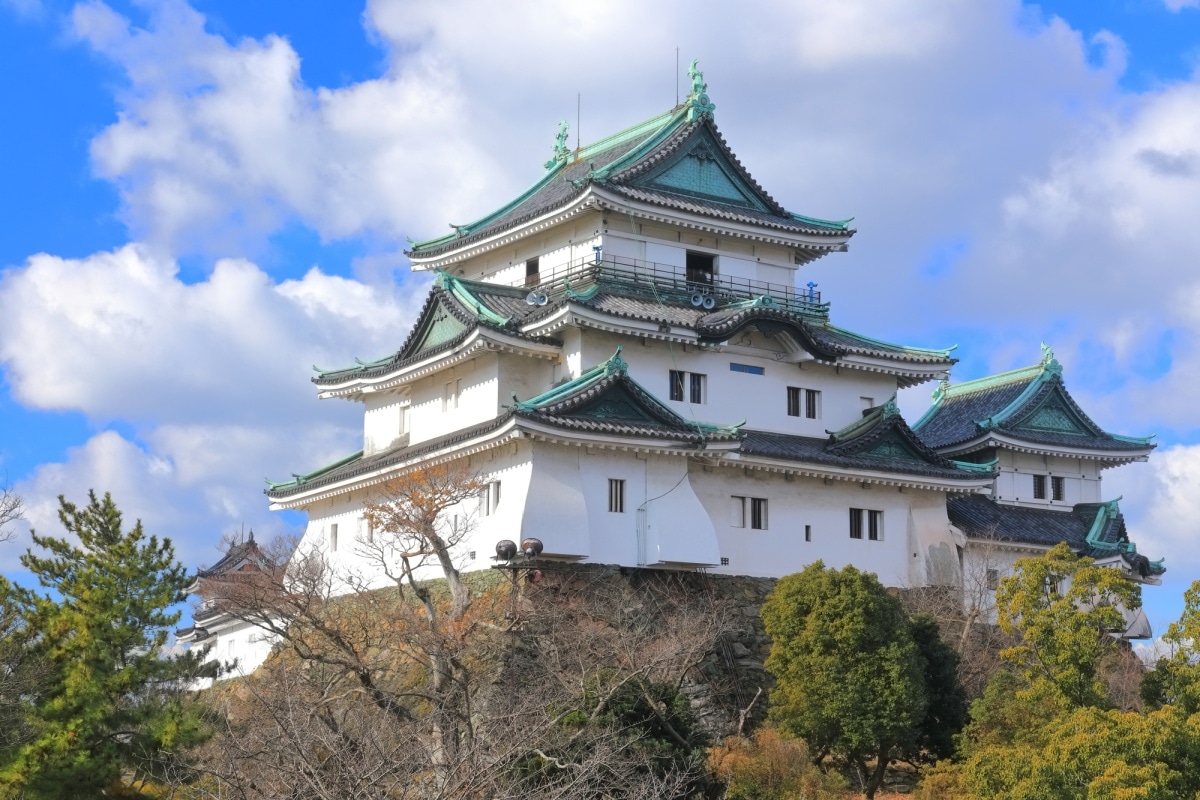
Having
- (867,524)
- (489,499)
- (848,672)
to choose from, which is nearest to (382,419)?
(489,499)

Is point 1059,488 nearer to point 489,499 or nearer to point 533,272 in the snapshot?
point 533,272

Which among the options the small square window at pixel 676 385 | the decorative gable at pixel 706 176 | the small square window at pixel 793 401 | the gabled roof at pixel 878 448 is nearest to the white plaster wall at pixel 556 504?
the small square window at pixel 676 385

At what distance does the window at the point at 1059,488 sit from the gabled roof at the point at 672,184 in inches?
428

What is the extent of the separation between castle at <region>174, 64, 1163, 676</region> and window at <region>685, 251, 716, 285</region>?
7 cm

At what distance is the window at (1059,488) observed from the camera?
Result: 155 feet

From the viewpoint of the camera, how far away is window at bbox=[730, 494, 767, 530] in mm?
37531

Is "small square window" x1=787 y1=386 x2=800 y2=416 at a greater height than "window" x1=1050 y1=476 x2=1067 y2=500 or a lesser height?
greater

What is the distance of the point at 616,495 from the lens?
35031 millimetres

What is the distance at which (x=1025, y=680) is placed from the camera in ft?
98.6

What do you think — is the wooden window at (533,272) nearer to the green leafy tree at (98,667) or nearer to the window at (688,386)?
the window at (688,386)

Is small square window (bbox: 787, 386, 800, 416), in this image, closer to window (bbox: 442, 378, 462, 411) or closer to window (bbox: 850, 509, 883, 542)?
window (bbox: 850, 509, 883, 542)

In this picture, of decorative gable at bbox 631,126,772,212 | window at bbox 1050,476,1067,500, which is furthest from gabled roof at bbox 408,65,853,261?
window at bbox 1050,476,1067,500

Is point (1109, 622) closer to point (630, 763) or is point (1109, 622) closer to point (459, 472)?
point (630, 763)

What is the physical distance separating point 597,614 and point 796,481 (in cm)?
Result: 824
